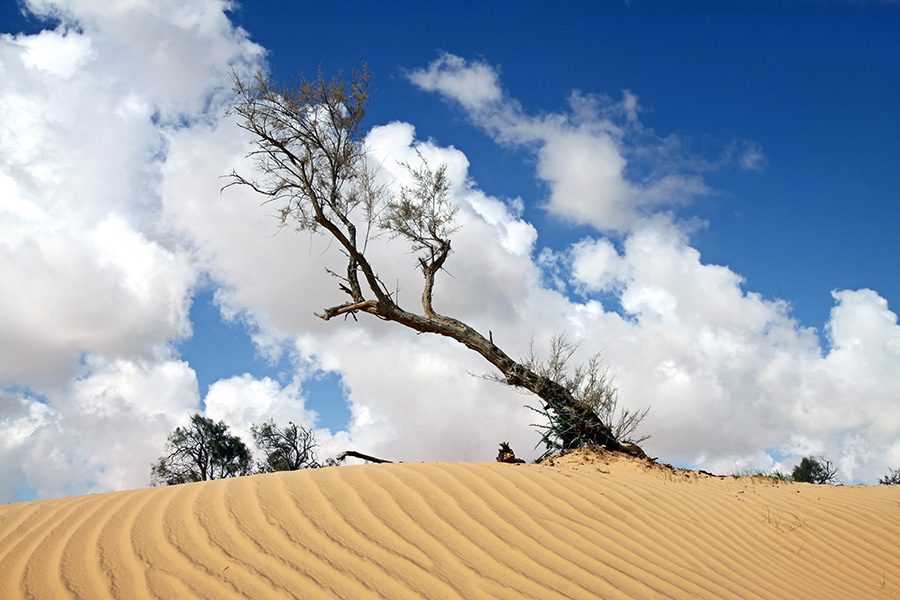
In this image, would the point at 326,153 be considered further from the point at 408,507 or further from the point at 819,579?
the point at 819,579

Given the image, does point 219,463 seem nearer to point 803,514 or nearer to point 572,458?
point 572,458

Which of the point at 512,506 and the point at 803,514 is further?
the point at 803,514

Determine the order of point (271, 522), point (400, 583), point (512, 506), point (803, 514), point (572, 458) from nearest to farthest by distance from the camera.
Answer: point (400, 583)
point (271, 522)
point (512, 506)
point (803, 514)
point (572, 458)

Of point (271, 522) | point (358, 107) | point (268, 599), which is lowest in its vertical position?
point (268, 599)

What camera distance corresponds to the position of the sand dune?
2744 mm

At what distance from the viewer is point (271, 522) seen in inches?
129

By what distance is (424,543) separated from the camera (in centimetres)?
317

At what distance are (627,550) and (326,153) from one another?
31.8 ft

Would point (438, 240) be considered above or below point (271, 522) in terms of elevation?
above

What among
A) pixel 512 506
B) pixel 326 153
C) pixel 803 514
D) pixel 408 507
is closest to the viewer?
pixel 408 507

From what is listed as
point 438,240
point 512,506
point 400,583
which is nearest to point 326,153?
point 438,240

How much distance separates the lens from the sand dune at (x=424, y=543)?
2.74 metres

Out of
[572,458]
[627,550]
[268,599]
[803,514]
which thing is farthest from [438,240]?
[268,599]

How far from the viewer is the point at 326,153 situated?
11586 mm
